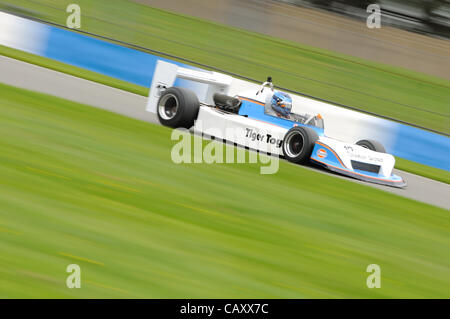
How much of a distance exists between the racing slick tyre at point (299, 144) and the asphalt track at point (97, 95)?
0.36 meters

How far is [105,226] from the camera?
17.3ft

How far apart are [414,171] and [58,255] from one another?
25.8ft

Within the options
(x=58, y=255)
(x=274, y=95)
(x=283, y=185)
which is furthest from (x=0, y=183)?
(x=274, y=95)

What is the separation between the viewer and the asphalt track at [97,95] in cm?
942

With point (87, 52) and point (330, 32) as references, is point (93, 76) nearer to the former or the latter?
point (87, 52)

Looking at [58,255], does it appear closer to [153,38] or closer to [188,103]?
[188,103]

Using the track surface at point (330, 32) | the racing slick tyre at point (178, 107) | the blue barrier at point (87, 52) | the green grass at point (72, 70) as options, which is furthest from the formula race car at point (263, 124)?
the track surface at point (330, 32)

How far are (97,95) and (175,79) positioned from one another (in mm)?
1699

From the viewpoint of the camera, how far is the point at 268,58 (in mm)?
16344

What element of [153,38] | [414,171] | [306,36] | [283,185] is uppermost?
[306,36]

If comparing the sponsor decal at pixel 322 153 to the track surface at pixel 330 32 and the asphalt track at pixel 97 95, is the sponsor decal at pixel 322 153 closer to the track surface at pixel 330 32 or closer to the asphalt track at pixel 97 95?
the asphalt track at pixel 97 95

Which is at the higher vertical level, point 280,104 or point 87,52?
point 87,52

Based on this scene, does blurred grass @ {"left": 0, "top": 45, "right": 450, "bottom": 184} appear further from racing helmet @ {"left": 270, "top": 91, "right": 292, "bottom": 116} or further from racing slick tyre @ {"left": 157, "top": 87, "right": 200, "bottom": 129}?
racing slick tyre @ {"left": 157, "top": 87, "right": 200, "bottom": 129}

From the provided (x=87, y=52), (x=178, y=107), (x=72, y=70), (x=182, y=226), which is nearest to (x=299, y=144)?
(x=178, y=107)
